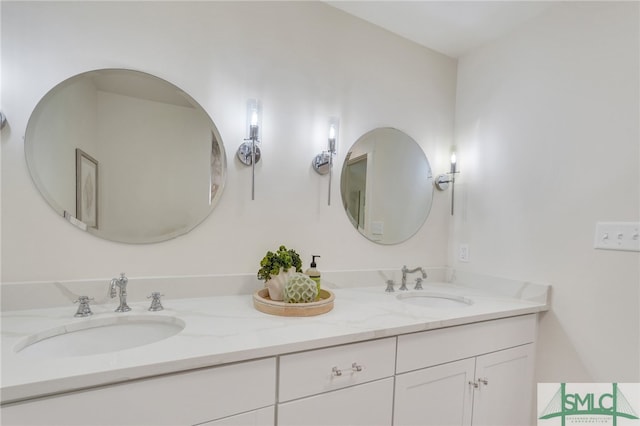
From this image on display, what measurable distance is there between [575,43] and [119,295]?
7.35 feet

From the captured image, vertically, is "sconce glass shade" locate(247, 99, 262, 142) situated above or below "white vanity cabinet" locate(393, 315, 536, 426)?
above

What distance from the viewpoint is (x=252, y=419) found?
35.7 inches

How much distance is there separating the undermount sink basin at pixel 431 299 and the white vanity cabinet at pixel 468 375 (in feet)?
0.88

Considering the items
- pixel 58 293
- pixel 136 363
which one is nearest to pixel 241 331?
pixel 136 363

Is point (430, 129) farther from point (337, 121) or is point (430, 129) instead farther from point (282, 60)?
point (282, 60)

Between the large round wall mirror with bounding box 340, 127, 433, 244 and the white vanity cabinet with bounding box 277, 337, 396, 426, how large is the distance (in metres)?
0.79

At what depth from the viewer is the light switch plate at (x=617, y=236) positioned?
122 centimetres

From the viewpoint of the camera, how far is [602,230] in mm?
1319

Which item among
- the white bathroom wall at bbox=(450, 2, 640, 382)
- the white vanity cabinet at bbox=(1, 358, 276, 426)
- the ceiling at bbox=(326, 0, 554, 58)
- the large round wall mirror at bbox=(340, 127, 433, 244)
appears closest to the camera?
the white vanity cabinet at bbox=(1, 358, 276, 426)

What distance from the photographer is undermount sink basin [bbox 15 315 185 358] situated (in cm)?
97

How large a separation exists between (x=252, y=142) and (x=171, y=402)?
3.44 ft

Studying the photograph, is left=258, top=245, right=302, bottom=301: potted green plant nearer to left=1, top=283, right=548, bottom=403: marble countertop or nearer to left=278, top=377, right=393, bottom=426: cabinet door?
left=1, top=283, right=548, bottom=403: marble countertop

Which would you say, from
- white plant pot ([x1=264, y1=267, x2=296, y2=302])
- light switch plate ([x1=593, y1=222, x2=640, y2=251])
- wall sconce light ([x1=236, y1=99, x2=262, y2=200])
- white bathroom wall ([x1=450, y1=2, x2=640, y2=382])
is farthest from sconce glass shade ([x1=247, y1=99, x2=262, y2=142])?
light switch plate ([x1=593, y1=222, x2=640, y2=251])

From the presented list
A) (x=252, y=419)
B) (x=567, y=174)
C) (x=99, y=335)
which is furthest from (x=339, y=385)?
(x=567, y=174)
